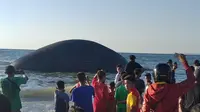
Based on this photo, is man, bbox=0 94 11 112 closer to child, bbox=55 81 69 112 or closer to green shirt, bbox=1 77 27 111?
Result: green shirt, bbox=1 77 27 111

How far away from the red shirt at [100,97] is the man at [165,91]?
3.75 m

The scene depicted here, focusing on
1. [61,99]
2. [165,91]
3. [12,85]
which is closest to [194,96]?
[61,99]

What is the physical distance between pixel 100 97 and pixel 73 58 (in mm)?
23993

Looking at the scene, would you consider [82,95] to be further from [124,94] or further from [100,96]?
[124,94]

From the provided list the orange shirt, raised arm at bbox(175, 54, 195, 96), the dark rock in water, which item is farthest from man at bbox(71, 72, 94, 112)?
the dark rock in water

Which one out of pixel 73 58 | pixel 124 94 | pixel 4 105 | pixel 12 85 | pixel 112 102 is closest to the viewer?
pixel 4 105

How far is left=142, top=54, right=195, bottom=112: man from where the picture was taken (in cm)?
545

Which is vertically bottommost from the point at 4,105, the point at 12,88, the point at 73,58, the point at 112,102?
the point at 112,102

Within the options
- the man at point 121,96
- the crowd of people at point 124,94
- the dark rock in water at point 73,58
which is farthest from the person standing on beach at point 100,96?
the dark rock in water at point 73,58

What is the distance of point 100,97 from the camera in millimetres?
9484

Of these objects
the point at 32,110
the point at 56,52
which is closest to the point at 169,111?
the point at 32,110

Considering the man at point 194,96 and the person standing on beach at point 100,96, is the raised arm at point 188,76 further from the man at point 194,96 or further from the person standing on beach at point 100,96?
the person standing on beach at point 100,96

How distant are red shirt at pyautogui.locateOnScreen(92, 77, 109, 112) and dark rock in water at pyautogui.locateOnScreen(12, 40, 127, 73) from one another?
2234 centimetres

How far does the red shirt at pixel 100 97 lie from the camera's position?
369 inches
